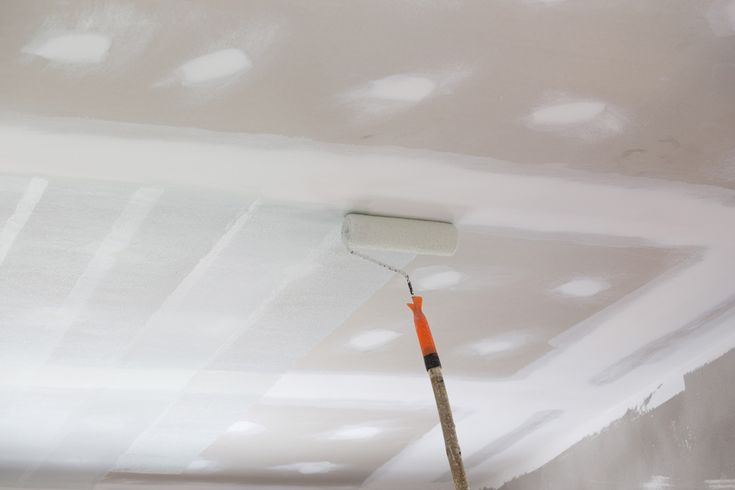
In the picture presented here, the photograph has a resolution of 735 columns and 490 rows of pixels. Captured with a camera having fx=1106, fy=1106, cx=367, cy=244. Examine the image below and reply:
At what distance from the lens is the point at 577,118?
263 centimetres

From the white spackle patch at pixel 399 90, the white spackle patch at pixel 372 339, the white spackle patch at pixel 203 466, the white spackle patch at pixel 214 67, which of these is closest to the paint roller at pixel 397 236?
the white spackle patch at pixel 399 90

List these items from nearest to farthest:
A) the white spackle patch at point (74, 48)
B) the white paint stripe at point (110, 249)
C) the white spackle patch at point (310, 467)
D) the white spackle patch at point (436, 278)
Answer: the white spackle patch at point (74, 48) → the white paint stripe at point (110, 249) → the white spackle patch at point (436, 278) → the white spackle patch at point (310, 467)

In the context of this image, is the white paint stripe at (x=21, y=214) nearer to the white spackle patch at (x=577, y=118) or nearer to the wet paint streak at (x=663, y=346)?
the white spackle patch at (x=577, y=118)

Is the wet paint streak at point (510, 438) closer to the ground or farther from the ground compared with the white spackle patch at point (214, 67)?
closer to the ground

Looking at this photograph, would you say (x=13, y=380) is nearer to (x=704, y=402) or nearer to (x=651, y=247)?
(x=651, y=247)

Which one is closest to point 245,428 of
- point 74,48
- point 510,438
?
point 510,438

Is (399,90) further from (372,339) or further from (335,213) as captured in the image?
(372,339)

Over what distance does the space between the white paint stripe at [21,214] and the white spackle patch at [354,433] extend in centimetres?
178

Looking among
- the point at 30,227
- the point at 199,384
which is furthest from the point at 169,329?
the point at 30,227

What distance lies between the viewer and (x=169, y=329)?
3305 mm

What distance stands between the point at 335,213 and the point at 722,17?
1060 mm

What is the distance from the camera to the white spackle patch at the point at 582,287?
338cm

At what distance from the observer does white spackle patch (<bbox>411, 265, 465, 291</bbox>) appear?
3193 millimetres

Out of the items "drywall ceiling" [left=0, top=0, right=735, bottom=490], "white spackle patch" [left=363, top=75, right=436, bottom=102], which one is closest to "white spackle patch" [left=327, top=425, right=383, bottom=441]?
"drywall ceiling" [left=0, top=0, right=735, bottom=490]
